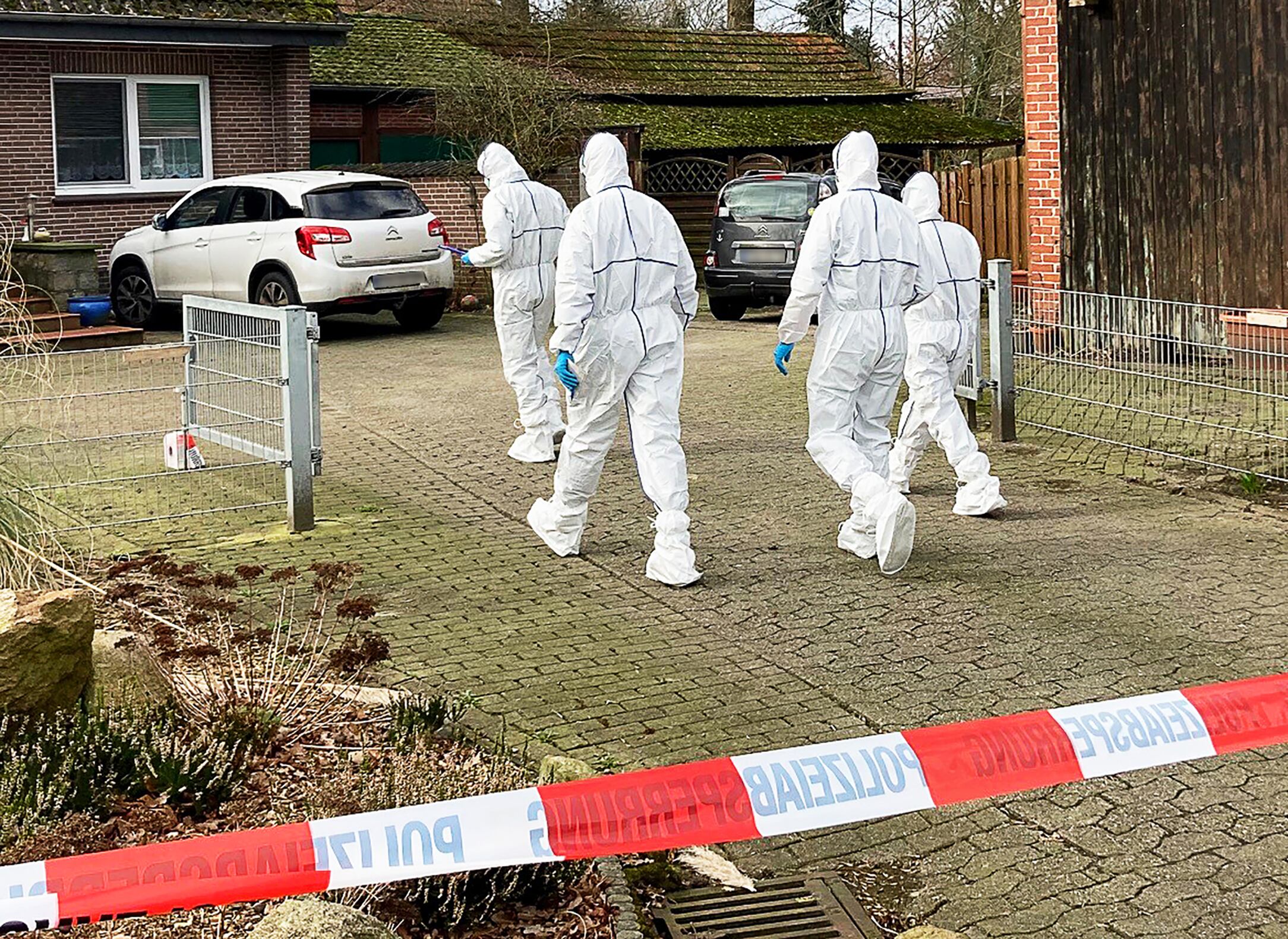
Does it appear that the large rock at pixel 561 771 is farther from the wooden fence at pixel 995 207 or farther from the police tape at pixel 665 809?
the wooden fence at pixel 995 207

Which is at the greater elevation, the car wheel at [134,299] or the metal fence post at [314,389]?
the car wheel at [134,299]

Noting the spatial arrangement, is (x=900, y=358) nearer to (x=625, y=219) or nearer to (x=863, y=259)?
(x=863, y=259)

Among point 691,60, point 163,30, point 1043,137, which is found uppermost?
point 691,60

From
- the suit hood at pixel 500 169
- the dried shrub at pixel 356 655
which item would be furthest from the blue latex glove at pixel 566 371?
the suit hood at pixel 500 169

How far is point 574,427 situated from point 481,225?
13776 mm

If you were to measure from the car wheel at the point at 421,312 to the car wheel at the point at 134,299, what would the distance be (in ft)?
9.59

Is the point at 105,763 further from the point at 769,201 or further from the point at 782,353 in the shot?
the point at 769,201

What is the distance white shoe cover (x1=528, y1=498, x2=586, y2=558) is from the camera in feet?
28.4

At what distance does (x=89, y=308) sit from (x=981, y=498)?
13.0 metres

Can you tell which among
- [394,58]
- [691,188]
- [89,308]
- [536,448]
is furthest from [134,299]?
[536,448]

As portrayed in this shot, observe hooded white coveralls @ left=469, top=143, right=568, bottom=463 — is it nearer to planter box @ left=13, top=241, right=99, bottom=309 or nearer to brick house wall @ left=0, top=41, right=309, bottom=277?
planter box @ left=13, top=241, right=99, bottom=309

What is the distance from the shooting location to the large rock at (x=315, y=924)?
363cm

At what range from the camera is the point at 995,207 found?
20.5m

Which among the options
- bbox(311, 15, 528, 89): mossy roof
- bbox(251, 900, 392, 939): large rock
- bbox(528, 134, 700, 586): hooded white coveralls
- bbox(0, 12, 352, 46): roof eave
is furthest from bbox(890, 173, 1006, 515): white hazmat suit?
bbox(311, 15, 528, 89): mossy roof
